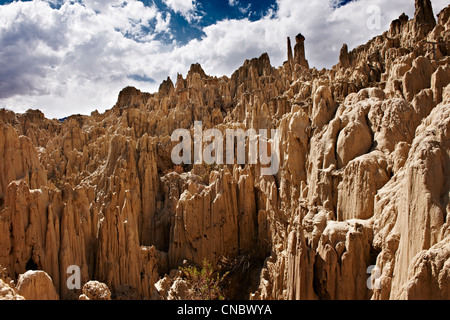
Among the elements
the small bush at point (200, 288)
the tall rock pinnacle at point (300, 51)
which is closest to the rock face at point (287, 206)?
the small bush at point (200, 288)

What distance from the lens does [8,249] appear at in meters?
15.2

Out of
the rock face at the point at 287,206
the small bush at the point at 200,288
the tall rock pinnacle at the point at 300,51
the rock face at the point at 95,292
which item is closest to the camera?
the rock face at the point at 287,206

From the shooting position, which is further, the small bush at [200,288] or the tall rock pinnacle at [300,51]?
the tall rock pinnacle at [300,51]

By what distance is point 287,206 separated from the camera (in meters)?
22.4

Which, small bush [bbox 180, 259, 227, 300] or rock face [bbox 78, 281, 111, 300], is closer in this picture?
rock face [bbox 78, 281, 111, 300]

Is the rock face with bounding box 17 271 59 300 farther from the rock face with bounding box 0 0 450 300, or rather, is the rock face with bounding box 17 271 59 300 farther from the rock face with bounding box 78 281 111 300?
the rock face with bounding box 78 281 111 300

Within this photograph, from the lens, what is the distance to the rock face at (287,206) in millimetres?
10586

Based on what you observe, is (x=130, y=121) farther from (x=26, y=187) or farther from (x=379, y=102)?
(x=379, y=102)

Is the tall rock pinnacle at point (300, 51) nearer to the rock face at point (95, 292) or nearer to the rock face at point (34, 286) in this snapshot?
the rock face at point (95, 292)

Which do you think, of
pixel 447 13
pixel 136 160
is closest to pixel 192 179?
pixel 136 160

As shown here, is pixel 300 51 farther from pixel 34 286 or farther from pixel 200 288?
pixel 34 286

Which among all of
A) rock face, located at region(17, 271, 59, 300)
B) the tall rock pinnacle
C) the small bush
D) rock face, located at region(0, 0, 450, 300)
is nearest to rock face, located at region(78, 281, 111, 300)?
rock face, located at region(0, 0, 450, 300)

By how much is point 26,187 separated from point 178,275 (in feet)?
38.9

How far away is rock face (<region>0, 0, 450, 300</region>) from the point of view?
34.7 feet
